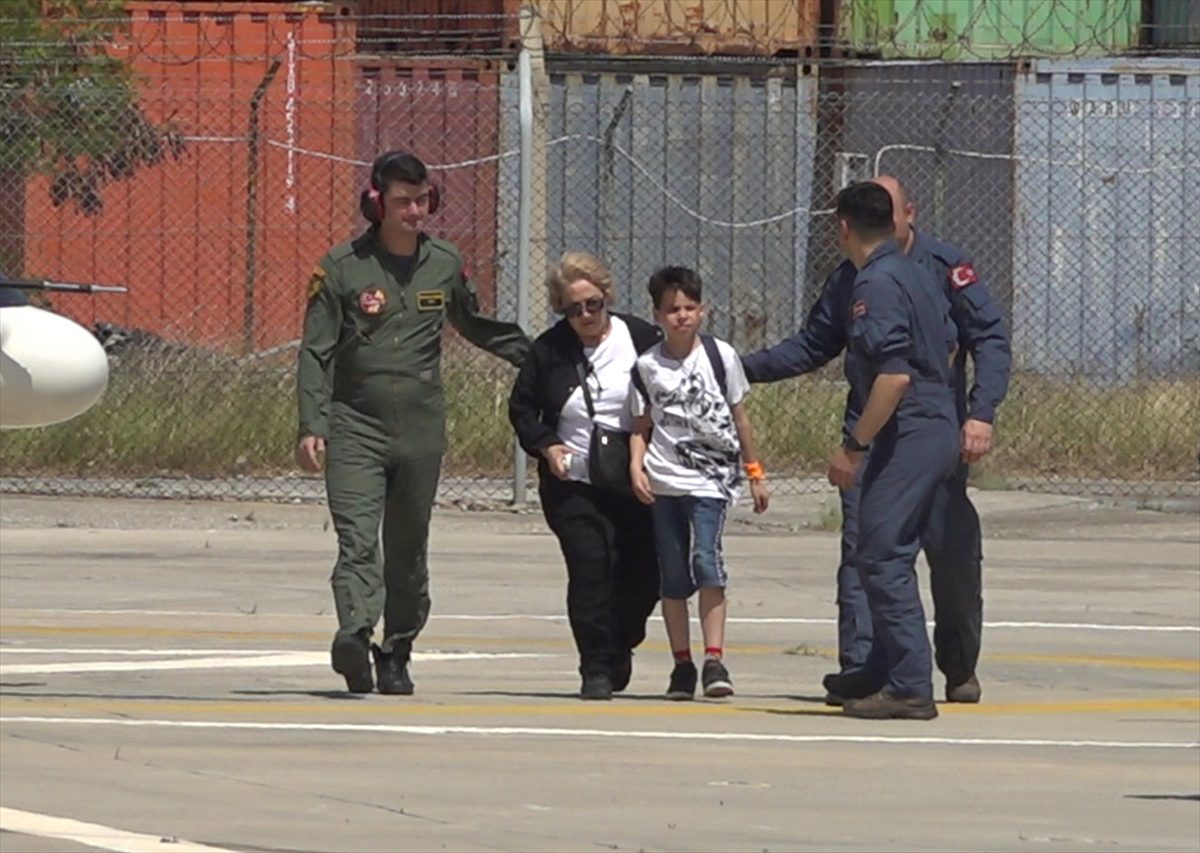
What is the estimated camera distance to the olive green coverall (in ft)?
34.6

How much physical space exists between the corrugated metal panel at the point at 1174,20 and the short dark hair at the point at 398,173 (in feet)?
63.3

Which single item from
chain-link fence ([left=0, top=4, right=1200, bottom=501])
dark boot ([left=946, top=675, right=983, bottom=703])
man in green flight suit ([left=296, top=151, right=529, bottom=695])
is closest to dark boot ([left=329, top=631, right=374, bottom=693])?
man in green flight suit ([left=296, top=151, right=529, bottom=695])

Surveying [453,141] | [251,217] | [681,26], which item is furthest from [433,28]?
[251,217]

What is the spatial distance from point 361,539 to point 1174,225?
12.8 metres

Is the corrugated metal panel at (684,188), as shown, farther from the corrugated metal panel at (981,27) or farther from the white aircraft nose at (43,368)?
the white aircraft nose at (43,368)

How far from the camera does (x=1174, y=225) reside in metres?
22.2

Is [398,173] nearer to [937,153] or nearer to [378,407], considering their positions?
[378,407]

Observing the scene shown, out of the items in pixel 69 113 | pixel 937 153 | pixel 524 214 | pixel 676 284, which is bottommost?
pixel 524 214

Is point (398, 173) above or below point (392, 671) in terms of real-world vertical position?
above

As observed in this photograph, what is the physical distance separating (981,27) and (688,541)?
18.0m

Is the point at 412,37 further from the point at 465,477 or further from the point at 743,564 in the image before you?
the point at 743,564

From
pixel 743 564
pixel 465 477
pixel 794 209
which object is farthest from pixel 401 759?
pixel 794 209

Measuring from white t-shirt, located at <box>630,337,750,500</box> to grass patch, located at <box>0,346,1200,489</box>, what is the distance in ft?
25.8

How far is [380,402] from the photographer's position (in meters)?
10.6
